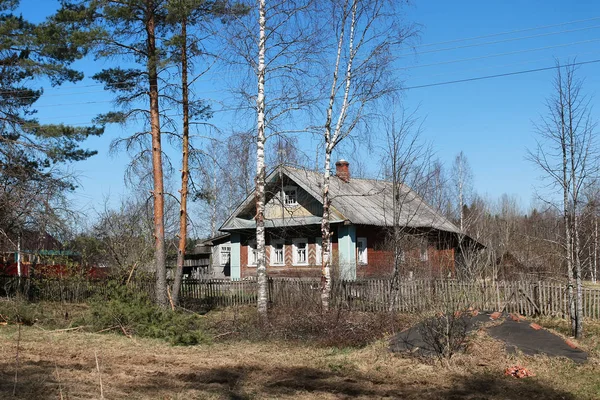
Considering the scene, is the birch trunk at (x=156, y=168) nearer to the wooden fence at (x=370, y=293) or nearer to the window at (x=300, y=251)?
the wooden fence at (x=370, y=293)

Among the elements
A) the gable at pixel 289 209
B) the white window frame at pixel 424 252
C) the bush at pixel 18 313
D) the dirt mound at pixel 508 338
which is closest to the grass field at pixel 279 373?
the dirt mound at pixel 508 338

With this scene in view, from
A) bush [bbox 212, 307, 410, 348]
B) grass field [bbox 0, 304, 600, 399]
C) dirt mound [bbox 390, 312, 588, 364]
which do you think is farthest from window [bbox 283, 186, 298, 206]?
dirt mound [bbox 390, 312, 588, 364]

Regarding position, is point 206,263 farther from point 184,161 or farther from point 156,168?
point 156,168

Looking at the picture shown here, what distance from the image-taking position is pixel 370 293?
20047mm

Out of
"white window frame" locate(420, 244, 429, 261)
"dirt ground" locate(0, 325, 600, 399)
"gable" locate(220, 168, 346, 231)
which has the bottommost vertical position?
"dirt ground" locate(0, 325, 600, 399)

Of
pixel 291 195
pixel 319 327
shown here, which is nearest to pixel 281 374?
pixel 319 327

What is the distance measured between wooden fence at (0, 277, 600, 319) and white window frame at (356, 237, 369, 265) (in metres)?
7.57

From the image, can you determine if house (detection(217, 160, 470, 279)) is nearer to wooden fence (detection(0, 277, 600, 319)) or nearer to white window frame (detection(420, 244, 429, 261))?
white window frame (detection(420, 244, 429, 261))

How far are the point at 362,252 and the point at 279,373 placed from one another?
19.8 m

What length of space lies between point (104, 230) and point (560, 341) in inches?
929

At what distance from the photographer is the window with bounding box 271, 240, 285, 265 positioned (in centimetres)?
3164

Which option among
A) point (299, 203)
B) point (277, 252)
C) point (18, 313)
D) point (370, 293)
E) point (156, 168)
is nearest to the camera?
point (18, 313)

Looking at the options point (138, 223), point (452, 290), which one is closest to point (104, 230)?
point (138, 223)

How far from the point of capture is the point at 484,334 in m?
11.6
